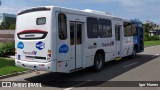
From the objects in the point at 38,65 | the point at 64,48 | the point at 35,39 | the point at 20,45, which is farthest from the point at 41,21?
the point at 38,65

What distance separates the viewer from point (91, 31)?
13.6 meters

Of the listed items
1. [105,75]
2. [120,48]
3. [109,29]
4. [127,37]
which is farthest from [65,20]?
[127,37]

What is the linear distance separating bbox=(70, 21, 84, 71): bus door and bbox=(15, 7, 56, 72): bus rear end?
1.26 m

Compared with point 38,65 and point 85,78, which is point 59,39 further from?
point 85,78

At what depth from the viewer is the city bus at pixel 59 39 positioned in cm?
1092

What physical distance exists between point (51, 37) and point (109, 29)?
5.70 m

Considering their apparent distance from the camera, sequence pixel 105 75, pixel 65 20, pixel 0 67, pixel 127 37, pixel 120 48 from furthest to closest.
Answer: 1. pixel 127 37
2. pixel 120 48
3. pixel 0 67
4. pixel 105 75
5. pixel 65 20

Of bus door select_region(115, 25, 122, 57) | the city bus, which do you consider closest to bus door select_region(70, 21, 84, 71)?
the city bus

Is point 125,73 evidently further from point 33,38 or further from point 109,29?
point 33,38

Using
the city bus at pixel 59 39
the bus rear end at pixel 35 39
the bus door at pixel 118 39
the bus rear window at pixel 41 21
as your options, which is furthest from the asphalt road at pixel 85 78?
the bus door at pixel 118 39

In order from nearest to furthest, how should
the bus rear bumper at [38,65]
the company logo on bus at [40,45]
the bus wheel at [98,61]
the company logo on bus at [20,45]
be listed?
the bus rear bumper at [38,65], the company logo on bus at [40,45], the company logo on bus at [20,45], the bus wheel at [98,61]

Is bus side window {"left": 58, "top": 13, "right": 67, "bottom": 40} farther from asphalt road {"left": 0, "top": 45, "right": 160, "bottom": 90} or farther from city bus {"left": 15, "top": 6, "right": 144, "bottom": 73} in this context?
asphalt road {"left": 0, "top": 45, "right": 160, "bottom": 90}

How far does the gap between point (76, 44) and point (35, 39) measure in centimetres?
186

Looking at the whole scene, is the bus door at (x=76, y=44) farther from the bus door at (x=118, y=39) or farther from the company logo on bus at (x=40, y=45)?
the bus door at (x=118, y=39)
